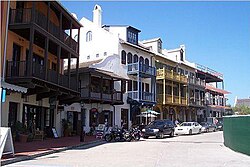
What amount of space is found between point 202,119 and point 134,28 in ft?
77.7

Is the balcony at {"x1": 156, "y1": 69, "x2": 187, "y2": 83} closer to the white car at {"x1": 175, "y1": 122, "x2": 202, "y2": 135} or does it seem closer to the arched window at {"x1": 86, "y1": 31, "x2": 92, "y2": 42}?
the white car at {"x1": 175, "y1": 122, "x2": 202, "y2": 135}

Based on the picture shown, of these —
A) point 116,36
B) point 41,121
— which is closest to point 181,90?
point 116,36

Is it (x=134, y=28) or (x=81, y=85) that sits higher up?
(x=134, y=28)

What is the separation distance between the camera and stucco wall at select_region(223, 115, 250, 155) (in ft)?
50.2

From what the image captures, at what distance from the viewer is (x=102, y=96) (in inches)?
1196

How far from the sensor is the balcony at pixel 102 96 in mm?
29000

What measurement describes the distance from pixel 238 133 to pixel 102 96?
633 inches

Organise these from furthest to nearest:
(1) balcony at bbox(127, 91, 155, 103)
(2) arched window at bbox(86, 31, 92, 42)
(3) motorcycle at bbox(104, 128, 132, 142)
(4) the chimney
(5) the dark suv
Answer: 1. (4) the chimney
2. (2) arched window at bbox(86, 31, 92, 42)
3. (1) balcony at bbox(127, 91, 155, 103)
4. (5) the dark suv
5. (3) motorcycle at bbox(104, 128, 132, 142)

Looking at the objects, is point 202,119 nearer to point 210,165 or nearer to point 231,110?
point 231,110

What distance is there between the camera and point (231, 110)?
66.9 metres

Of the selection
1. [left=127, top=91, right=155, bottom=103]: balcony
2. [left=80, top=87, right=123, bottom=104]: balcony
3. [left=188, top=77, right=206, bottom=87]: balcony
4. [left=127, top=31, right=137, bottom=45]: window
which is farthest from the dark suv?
[left=188, top=77, right=206, bottom=87]: balcony

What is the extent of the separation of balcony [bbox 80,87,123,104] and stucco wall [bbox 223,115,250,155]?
13623mm

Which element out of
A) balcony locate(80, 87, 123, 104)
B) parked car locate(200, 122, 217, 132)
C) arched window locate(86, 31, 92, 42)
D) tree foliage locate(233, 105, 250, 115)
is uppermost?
arched window locate(86, 31, 92, 42)

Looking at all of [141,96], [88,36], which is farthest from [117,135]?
[88,36]
